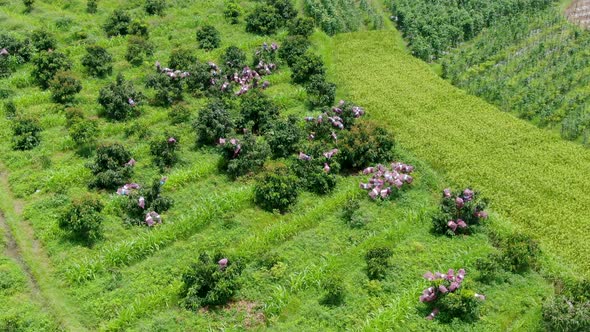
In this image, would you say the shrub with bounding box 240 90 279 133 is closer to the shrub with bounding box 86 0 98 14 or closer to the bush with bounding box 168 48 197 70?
the bush with bounding box 168 48 197 70

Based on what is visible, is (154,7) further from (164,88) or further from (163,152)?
(163,152)

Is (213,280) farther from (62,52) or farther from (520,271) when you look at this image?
(62,52)

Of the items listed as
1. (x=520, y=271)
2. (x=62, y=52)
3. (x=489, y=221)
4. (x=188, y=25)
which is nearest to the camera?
(x=520, y=271)

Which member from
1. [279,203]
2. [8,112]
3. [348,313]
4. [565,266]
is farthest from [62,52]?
[565,266]

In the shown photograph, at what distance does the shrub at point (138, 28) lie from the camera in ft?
127

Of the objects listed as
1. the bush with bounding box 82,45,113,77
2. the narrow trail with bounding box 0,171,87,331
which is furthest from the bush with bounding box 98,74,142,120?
the narrow trail with bounding box 0,171,87,331

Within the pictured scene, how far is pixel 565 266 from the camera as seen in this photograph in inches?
906

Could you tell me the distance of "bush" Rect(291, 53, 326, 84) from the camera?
34938 millimetres

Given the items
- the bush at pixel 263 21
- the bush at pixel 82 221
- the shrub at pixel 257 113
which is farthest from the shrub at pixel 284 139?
the bush at pixel 263 21

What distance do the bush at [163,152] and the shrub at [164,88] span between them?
4894 mm

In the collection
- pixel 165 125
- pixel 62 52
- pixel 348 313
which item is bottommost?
pixel 348 313

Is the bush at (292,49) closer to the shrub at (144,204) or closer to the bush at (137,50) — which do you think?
the bush at (137,50)

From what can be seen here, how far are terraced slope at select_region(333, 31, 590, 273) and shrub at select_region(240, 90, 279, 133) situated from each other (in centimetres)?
588

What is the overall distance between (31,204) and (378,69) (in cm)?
2279
